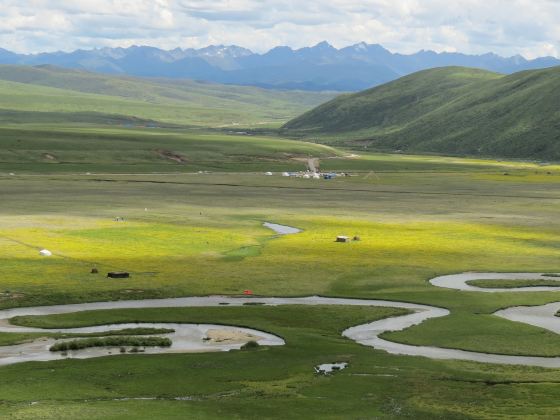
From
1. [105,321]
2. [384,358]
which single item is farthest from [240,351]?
[105,321]

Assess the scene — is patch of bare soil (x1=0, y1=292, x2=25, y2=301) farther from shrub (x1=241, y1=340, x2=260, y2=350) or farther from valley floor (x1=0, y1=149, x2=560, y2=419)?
shrub (x1=241, y1=340, x2=260, y2=350)

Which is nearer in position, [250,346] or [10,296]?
[250,346]

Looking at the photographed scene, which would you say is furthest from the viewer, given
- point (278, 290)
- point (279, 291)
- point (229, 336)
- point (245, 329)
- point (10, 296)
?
point (278, 290)

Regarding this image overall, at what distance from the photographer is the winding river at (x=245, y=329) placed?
58.3 m

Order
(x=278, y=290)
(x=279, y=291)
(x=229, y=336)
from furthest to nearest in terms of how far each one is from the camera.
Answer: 1. (x=278, y=290)
2. (x=279, y=291)
3. (x=229, y=336)

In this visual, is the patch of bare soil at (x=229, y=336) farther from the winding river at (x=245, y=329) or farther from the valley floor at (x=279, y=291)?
the valley floor at (x=279, y=291)

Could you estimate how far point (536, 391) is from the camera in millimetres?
49375

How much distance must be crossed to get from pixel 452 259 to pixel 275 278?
23.7m

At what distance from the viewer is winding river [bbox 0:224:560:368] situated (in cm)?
5829

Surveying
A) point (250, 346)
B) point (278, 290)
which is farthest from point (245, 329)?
point (278, 290)

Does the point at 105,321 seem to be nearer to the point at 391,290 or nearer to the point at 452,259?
the point at 391,290

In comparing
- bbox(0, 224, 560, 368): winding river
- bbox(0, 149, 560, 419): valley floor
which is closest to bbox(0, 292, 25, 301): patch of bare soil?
bbox(0, 149, 560, 419): valley floor

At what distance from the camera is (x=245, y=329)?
66.1 m

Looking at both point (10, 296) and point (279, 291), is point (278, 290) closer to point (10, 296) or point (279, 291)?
point (279, 291)
